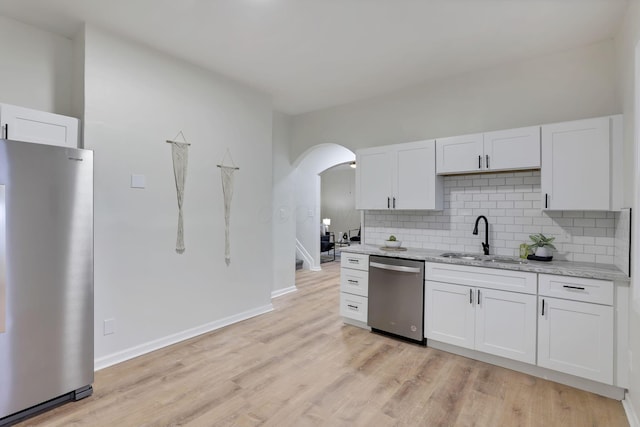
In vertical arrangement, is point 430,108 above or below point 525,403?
above

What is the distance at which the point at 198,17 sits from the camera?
2625 mm

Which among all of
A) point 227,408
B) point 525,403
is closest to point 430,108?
point 525,403

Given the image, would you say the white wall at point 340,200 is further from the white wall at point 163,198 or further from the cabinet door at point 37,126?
the cabinet door at point 37,126

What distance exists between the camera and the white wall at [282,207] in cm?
512

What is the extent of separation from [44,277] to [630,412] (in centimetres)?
392

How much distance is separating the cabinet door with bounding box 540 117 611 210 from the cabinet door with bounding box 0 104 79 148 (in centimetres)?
395

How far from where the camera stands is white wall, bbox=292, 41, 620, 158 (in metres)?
2.94

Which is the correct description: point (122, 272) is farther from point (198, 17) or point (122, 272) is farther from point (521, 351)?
point (521, 351)

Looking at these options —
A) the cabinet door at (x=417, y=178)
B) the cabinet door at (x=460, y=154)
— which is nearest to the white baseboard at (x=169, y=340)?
the cabinet door at (x=417, y=178)

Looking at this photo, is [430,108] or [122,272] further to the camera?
[430,108]

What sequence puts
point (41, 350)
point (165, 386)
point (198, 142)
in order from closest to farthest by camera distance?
point (41, 350) → point (165, 386) → point (198, 142)

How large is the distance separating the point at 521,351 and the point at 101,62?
14.1 feet

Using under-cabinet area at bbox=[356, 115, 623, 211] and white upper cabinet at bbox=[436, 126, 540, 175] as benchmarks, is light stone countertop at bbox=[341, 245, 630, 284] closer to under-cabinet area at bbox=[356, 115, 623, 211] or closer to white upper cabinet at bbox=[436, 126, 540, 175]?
under-cabinet area at bbox=[356, 115, 623, 211]

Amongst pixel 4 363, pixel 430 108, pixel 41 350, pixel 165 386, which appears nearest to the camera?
pixel 4 363
